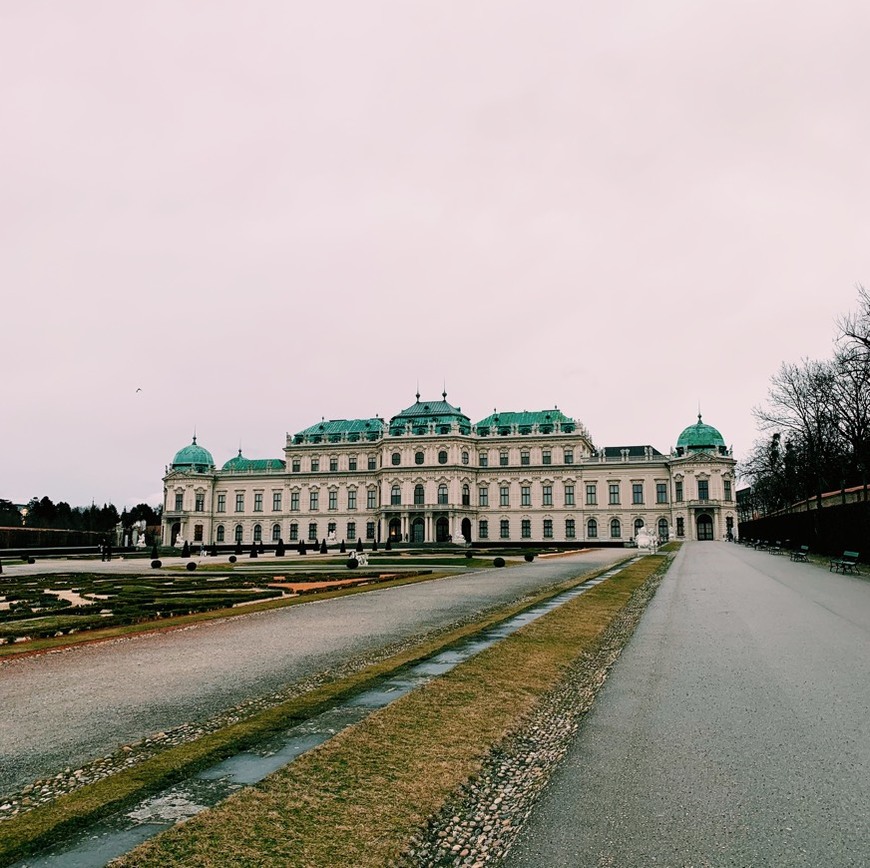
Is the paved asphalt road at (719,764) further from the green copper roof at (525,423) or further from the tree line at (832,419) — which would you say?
the green copper roof at (525,423)

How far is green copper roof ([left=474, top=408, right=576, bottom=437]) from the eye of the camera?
105312mm

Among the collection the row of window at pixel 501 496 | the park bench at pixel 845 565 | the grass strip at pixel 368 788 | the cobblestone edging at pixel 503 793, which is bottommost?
the park bench at pixel 845 565

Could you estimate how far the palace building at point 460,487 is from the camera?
9988 cm

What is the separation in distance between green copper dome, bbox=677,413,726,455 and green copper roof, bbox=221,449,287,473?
64101mm

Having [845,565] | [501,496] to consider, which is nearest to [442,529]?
[501,496]

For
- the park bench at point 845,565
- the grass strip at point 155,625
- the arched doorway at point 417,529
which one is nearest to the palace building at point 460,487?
the arched doorway at point 417,529

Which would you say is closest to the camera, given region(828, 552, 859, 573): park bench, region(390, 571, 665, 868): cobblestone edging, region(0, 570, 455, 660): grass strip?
region(390, 571, 665, 868): cobblestone edging

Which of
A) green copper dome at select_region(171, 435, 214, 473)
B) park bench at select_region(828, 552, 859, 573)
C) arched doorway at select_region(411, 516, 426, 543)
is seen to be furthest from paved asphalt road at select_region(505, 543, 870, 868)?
green copper dome at select_region(171, 435, 214, 473)

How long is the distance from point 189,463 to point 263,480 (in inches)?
521

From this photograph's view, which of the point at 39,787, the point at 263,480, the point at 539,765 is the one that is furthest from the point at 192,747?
the point at 263,480

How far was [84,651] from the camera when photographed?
42.5ft

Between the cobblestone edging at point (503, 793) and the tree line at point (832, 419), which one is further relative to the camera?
the tree line at point (832, 419)

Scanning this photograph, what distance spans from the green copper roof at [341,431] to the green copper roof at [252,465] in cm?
569

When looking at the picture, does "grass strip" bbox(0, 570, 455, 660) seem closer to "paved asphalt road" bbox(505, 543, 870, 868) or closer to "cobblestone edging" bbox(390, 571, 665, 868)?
"cobblestone edging" bbox(390, 571, 665, 868)
